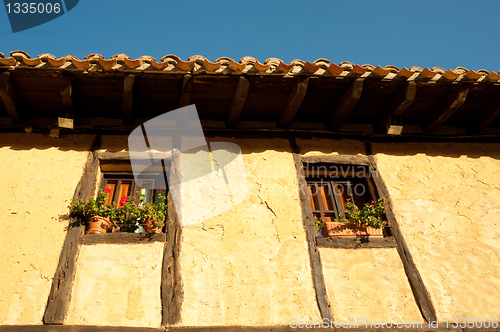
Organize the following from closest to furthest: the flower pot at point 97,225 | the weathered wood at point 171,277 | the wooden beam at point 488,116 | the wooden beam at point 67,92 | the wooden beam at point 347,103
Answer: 1. the weathered wood at point 171,277
2. the flower pot at point 97,225
3. the wooden beam at point 67,92
4. the wooden beam at point 347,103
5. the wooden beam at point 488,116

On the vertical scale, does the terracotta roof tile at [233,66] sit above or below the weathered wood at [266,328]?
above

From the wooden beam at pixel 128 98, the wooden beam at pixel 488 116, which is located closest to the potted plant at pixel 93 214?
the wooden beam at pixel 128 98

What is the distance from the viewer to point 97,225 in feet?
13.8

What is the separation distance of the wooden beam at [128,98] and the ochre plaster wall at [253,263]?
175 cm

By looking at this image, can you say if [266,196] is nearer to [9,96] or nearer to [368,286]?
[368,286]

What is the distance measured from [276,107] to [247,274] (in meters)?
2.33

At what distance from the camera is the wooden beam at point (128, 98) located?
4.49 metres

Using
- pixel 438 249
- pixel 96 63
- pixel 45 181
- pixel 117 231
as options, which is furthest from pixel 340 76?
pixel 45 181

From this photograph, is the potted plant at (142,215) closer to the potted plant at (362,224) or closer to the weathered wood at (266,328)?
the weathered wood at (266,328)

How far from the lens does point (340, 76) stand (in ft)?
15.3

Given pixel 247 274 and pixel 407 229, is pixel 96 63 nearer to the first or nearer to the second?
pixel 247 274

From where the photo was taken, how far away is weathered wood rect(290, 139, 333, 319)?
12.7ft

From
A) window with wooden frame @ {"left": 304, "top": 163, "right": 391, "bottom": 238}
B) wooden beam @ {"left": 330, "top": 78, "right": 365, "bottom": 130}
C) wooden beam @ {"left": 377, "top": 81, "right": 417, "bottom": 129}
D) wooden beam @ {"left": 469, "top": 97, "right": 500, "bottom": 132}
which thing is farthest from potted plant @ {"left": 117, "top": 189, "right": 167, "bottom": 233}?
wooden beam @ {"left": 469, "top": 97, "right": 500, "bottom": 132}

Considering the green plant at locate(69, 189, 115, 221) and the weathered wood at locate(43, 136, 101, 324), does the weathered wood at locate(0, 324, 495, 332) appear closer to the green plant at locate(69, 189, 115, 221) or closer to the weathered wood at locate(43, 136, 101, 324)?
the weathered wood at locate(43, 136, 101, 324)
